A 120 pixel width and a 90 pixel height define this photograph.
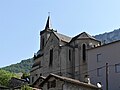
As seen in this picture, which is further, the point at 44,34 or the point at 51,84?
the point at 44,34

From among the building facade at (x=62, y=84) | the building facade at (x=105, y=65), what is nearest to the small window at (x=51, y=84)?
the building facade at (x=62, y=84)

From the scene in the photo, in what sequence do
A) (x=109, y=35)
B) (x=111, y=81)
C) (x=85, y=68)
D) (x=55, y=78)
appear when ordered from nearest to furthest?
(x=55, y=78), (x=111, y=81), (x=85, y=68), (x=109, y=35)

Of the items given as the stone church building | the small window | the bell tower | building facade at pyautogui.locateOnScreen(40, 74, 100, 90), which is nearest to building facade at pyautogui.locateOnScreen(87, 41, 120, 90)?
building facade at pyautogui.locateOnScreen(40, 74, 100, 90)

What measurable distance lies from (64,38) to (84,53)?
315 inches

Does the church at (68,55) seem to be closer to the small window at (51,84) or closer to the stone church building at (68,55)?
the stone church building at (68,55)

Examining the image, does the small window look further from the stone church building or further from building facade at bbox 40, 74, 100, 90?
the stone church building

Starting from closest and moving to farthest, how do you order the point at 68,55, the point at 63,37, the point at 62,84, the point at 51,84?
the point at 62,84
the point at 51,84
the point at 68,55
the point at 63,37

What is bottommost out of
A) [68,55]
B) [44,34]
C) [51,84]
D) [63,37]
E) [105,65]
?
[51,84]

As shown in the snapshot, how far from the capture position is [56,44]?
250 feet

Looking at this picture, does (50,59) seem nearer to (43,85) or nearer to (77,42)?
(77,42)

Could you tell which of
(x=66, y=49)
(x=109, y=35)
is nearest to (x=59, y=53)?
(x=66, y=49)

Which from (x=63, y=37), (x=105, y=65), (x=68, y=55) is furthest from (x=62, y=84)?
(x=63, y=37)

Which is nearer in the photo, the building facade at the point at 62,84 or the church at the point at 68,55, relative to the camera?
the building facade at the point at 62,84

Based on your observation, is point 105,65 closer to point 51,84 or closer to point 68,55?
point 51,84
